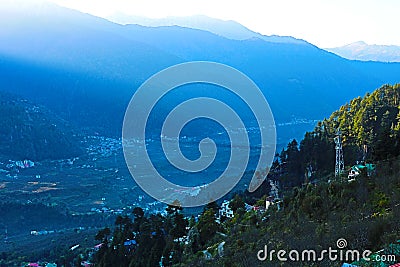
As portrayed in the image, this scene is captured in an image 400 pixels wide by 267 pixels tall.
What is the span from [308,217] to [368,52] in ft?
601

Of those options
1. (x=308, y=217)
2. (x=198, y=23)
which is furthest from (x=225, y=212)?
(x=198, y=23)

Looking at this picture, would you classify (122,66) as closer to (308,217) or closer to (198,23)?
(308,217)

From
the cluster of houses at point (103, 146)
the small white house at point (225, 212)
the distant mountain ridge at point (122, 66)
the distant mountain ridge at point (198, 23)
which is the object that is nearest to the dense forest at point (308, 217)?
the small white house at point (225, 212)

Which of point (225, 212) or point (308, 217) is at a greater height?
point (225, 212)

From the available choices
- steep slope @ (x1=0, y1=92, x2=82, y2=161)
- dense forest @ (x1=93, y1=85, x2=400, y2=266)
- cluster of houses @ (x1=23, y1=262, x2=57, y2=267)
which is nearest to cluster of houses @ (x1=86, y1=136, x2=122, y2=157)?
steep slope @ (x1=0, y1=92, x2=82, y2=161)

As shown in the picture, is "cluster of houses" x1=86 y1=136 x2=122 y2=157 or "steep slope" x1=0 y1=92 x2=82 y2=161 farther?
"cluster of houses" x1=86 y1=136 x2=122 y2=157

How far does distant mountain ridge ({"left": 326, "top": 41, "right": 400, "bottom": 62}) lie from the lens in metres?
162

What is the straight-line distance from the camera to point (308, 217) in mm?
6355

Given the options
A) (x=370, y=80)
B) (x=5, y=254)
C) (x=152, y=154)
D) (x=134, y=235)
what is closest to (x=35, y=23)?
(x=152, y=154)

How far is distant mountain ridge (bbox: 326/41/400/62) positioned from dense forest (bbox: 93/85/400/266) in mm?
154513

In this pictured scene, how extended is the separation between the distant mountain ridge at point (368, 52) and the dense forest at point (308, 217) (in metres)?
155

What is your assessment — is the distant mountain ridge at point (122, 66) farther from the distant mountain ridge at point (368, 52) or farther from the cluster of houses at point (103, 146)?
the distant mountain ridge at point (368, 52)

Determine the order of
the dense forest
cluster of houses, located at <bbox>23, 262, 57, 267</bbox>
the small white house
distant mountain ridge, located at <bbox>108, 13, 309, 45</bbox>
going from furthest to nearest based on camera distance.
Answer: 1. distant mountain ridge, located at <bbox>108, 13, 309, 45</bbox>
2. cluster of houses, located at <bbox>23, 262, 57, 267</bbox>
3. the small white house
4. the dense forest

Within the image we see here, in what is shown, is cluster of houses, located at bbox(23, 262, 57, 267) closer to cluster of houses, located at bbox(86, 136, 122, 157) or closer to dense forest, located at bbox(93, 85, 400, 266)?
dense forest, located at bbox(93, 85, 400, 266)
